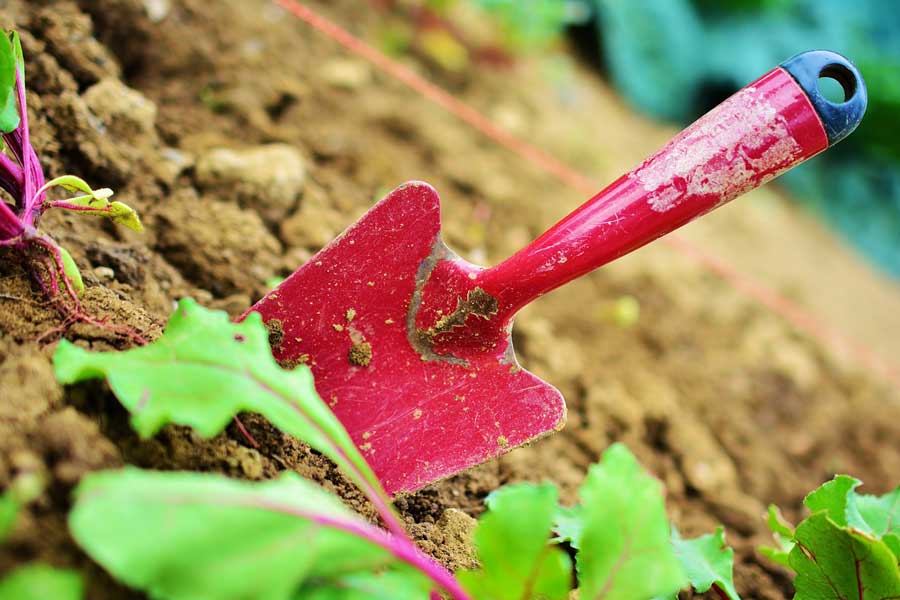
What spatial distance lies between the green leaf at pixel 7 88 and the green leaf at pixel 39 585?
59cm

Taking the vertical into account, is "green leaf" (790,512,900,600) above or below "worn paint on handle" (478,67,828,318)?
below

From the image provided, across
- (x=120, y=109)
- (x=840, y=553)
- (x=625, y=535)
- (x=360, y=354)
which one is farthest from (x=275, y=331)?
(x=840, y=553)

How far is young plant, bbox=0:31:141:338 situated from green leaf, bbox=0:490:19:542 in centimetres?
32

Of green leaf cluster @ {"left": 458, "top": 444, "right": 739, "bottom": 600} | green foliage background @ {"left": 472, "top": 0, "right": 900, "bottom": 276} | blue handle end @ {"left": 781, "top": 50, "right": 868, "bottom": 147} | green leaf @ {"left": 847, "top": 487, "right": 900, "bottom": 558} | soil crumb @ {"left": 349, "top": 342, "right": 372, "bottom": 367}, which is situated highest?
blue handle end @ {"left": 781, "top": 50, "right": 868, "bottom": 147}

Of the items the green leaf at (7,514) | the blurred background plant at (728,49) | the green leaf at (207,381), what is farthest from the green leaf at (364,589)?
the blurred background plant at (728,49)

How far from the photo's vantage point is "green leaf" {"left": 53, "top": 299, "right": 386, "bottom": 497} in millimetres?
709

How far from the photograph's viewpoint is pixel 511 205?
210 centimetres

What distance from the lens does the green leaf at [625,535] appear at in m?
0.72

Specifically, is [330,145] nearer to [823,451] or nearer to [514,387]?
[514,387]

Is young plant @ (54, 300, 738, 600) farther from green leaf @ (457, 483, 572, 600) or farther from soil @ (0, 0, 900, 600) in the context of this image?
soil @ (0, 0, 900, 600)

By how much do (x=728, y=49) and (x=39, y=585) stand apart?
12.4 feet

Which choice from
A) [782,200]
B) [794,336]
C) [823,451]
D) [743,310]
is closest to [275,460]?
[823,451]

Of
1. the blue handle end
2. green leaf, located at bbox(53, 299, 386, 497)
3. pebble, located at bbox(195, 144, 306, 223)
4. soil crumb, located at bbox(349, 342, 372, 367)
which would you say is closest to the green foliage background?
pebble, located at bbox(195, 144, 306, 223)

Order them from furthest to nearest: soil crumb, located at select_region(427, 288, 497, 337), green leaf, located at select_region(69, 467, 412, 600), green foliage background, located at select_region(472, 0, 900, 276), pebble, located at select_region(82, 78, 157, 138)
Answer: green foliage background, located at select_region(472, 0, 900, 276), pebble, located at select_region(82, 78, 157, 138), soil crumb, located at select_region(427, 288, 497, 337), green leaf, located at select_region(69, 467, 412, 600)
